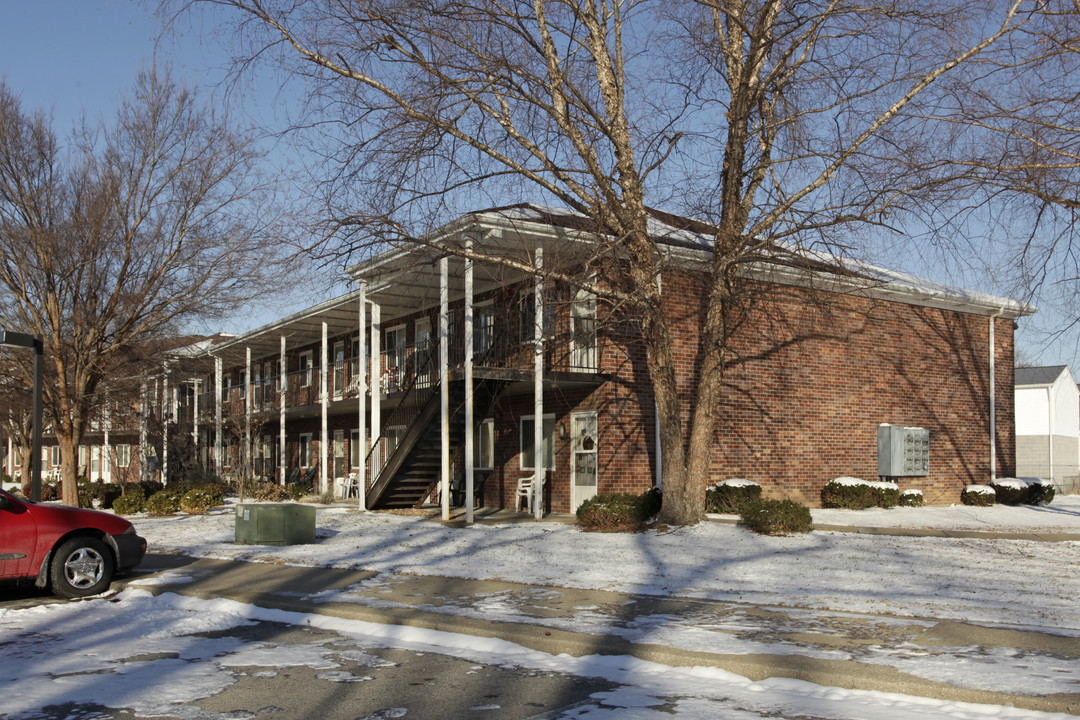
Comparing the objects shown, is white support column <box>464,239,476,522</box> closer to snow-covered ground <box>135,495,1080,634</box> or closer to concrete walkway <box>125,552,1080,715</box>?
snow-covered ground <box>135,495,1080,634</box>

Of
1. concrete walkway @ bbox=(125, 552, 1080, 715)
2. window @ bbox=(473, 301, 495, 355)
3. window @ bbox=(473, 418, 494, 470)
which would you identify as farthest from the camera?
window @ bbox=(473, 418, 494, 470)

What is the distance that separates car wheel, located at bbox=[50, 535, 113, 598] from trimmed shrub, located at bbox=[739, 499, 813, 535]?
8956 millimetres

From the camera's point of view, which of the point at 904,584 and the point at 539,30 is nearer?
the point at 904,584

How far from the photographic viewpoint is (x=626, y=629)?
8.25 meters

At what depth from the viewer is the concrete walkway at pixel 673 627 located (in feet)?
21.7

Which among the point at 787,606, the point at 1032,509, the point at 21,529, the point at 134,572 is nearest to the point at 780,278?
the point at 1032,509

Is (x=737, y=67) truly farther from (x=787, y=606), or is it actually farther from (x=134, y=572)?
(x=134, y=572)

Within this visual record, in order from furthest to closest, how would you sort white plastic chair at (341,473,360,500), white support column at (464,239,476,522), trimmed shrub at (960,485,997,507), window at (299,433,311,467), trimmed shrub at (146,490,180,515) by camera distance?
1. window at (299,433,311,467)
2. white plastic chair at (341,473,360,500)
3. trimmed shrub at (960,485,997,507)
4. trimmed shrub at (146,490,180,515)
5. white support column at (464,239,476,522)

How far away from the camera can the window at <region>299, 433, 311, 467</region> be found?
35.0 m

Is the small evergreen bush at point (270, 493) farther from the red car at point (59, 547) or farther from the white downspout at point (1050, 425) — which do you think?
the white downspout at point (1050, 425)

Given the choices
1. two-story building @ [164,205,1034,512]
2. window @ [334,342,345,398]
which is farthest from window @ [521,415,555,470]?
window @ [334,342,345,398]

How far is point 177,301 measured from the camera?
22172 mm

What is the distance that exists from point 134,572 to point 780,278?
1394 cm

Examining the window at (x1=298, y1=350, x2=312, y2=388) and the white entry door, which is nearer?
the white entry door
